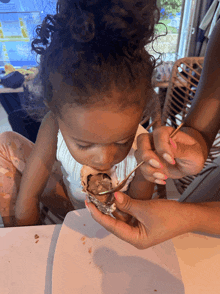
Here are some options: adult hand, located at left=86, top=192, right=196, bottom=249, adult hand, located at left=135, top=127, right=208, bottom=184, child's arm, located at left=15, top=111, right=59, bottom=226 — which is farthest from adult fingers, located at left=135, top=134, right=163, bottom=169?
child's arm, located at left=15, top=111, right=59, bottom=226

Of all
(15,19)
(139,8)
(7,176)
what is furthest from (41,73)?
(15,19)

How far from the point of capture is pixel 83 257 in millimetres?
515

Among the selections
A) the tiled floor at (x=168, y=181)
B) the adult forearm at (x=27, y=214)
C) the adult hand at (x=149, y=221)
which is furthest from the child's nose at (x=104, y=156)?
Answer: the tiled floor at (x=168, y=181)

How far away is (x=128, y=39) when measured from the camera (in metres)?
0.47

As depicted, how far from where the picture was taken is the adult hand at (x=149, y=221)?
1.69 feet

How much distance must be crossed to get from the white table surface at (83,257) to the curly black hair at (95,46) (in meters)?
0.36

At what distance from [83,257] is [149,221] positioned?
194mm

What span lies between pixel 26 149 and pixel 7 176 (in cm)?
13

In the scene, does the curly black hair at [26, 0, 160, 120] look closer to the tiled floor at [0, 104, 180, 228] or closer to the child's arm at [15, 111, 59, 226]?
the child's arm at [15, 111, 59, 226]

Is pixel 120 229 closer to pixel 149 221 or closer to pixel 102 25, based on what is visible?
pixel 149 221

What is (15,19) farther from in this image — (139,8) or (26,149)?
(139,8)

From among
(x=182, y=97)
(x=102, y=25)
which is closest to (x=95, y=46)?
(x=102, y=25)

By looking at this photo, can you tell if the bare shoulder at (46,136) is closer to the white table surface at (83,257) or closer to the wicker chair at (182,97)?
the white table surface at (83,257)

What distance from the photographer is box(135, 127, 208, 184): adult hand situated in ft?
1.71
